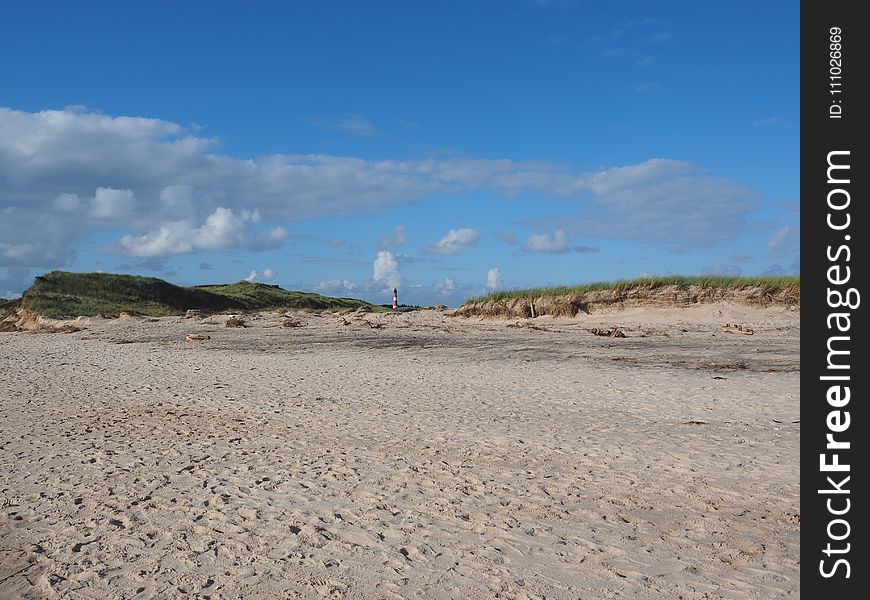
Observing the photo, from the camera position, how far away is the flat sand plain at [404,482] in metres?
4.32

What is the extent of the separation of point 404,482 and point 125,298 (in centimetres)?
2813

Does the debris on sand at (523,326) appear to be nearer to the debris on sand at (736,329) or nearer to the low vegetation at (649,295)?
the low vegetation at (649,295)

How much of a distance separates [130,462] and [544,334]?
13679 mm

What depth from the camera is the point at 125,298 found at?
101ft

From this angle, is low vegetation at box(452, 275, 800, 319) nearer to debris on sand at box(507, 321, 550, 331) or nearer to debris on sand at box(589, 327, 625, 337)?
debris on sand at box(507, 321, 550, 331)

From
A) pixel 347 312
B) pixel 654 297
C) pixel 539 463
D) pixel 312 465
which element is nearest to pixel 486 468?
pixel 539 463

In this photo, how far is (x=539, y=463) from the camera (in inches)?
261

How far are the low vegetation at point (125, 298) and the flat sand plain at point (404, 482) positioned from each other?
50.7 ft

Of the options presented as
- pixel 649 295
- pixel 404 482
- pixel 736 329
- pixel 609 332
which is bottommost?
pixel 404 482

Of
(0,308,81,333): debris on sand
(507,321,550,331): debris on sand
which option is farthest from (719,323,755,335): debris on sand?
(0,308,81,333): debris on sand

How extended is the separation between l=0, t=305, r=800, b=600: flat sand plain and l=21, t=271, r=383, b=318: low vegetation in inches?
609

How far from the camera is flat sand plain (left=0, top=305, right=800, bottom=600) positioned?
432cm

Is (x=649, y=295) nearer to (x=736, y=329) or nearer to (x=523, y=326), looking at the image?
(x=736, y=329)

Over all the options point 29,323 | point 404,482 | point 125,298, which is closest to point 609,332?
point 404,482
